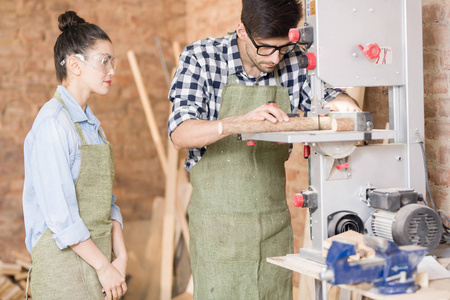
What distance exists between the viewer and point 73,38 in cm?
234

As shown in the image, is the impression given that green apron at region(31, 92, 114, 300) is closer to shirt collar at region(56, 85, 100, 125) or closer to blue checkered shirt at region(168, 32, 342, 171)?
shirt collar at region(56, 85, 100, 125)

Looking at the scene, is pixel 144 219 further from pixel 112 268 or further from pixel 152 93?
pixel 112 268

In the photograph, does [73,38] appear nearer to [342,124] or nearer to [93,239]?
[93,239]

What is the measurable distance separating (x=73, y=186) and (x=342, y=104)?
3.52 feet

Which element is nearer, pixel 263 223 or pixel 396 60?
pixel 396 60

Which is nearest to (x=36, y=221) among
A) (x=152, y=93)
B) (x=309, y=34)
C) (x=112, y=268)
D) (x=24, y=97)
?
(x=112, y=268)

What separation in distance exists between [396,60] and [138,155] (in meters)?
2.87

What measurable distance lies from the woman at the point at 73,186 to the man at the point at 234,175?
361 millimetres

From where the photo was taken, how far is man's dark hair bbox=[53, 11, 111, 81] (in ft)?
7.64

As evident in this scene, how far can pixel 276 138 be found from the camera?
1765mm

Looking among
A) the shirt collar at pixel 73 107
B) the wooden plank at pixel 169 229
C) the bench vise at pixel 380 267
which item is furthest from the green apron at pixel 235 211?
the wooden plank at pixel 169 229

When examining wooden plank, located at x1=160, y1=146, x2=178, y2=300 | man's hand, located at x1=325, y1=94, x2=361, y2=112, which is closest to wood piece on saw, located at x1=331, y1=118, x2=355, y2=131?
man's hand, located at x1=325, y1=94, x2=361, y2=112

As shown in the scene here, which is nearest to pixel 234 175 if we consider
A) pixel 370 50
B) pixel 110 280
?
pixel 110 280

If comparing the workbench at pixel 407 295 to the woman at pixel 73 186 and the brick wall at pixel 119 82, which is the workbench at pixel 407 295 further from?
the brick wall at pixel 119 82
